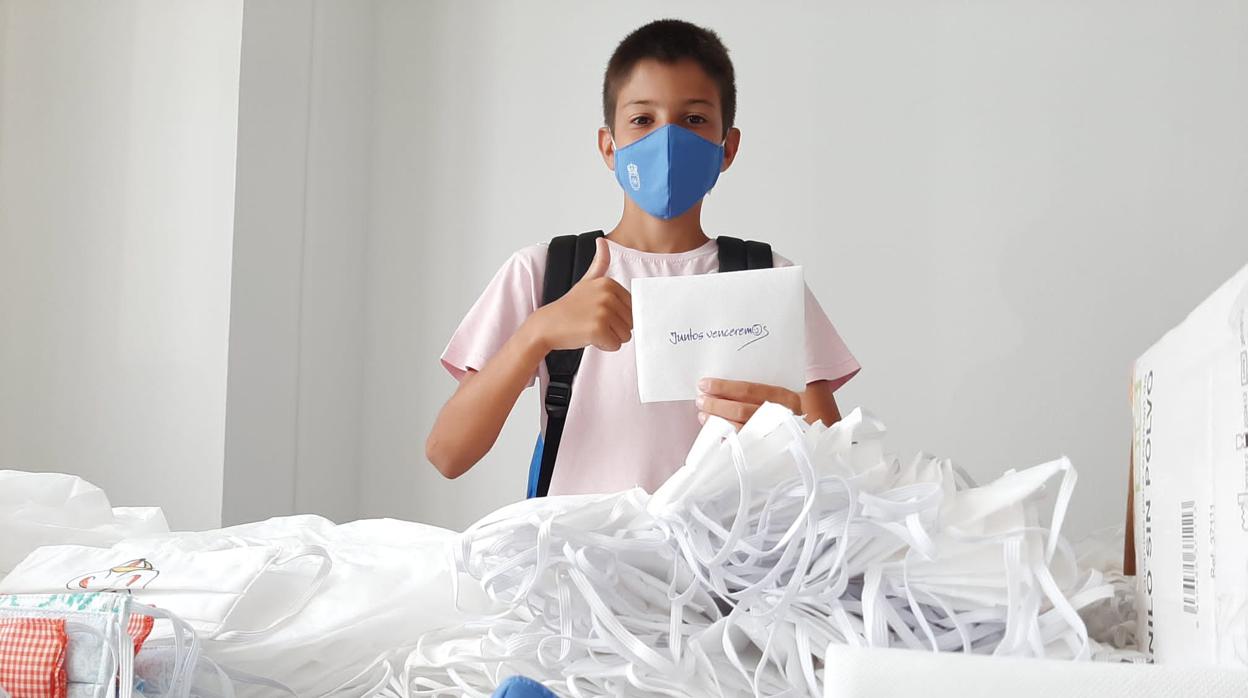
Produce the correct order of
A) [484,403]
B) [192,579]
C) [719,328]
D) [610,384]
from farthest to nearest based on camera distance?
[610,384]
[484,403]
[719,328]
[192,579]

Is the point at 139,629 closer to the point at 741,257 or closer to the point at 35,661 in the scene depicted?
the point at 35,661

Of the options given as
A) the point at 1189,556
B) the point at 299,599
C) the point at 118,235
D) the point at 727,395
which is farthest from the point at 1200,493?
the point at 118,235

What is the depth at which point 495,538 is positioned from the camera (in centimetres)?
48

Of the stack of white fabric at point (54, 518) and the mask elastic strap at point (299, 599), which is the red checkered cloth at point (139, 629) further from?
the stack of white fabric at point (54, 518)

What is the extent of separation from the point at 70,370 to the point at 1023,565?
2.03 meters

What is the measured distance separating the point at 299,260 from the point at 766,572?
1.99 metres

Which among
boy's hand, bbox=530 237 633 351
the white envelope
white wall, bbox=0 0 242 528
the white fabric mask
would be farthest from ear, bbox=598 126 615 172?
white wall, bbox=0 0 242 528

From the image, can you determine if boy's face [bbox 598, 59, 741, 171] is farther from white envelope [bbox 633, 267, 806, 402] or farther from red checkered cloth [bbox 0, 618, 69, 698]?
red checkered cloth [bbox 0, 618, 69, 698]

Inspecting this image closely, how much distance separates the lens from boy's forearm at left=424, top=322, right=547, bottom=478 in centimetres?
94

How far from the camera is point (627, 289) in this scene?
1.05 meters

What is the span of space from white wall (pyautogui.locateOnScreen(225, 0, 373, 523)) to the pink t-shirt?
1090mm

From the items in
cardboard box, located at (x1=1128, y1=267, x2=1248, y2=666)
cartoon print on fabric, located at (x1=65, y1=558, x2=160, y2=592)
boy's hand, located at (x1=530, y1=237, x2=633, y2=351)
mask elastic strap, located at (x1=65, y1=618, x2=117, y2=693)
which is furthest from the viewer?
boy's hand, located at (x1=530, y1=237, x2=633, y2=351)

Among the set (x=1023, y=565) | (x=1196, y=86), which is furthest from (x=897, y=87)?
(x=1023, y=565)

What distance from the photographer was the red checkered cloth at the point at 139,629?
476mm
